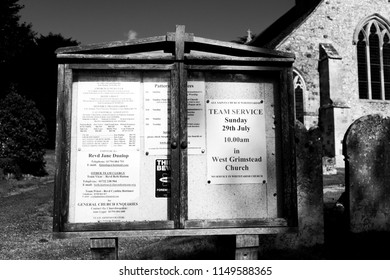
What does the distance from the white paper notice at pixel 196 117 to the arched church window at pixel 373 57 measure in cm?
1765

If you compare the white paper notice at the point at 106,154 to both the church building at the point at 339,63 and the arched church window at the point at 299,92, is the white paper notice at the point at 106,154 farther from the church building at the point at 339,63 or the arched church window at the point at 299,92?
the arched church window at the point at 299,92

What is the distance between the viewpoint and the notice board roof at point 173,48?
2.44 meters

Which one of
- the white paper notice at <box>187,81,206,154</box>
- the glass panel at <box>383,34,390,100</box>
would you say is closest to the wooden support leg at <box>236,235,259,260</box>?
the white paper notice at <box>187,81,206,154</box>

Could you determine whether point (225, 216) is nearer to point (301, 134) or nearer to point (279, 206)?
point (279, 206)

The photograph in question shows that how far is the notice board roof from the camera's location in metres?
2.44

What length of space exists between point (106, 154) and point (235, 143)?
36.8 inches

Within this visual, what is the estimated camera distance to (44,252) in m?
4.94

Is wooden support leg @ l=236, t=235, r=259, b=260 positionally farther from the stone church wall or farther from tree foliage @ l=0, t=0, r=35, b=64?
tree foliage @ l=0, t=0, r=35, b=64

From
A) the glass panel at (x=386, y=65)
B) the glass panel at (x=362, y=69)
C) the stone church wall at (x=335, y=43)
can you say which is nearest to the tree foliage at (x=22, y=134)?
the stone church wall at (x=335, y=43)

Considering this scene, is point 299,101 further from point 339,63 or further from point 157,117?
point 157,117

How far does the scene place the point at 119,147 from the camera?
7.97 ft

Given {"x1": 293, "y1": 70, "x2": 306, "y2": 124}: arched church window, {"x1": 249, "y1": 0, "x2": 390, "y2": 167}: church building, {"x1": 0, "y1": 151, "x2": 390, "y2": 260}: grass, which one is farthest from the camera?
{"x1": 293, "y1": 70, "x2": 306, "y2": 124}: arched church window

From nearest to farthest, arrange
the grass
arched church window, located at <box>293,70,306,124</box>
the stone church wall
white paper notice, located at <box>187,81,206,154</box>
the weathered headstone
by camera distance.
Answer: white paper notice, located at <box>187,81,206,154</box>
the grass
the weathered headstone
arched church window, located at <box>293,70,306,124</box>
the stone church wall

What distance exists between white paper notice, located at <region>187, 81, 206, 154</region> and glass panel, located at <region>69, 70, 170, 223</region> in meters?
0.17
